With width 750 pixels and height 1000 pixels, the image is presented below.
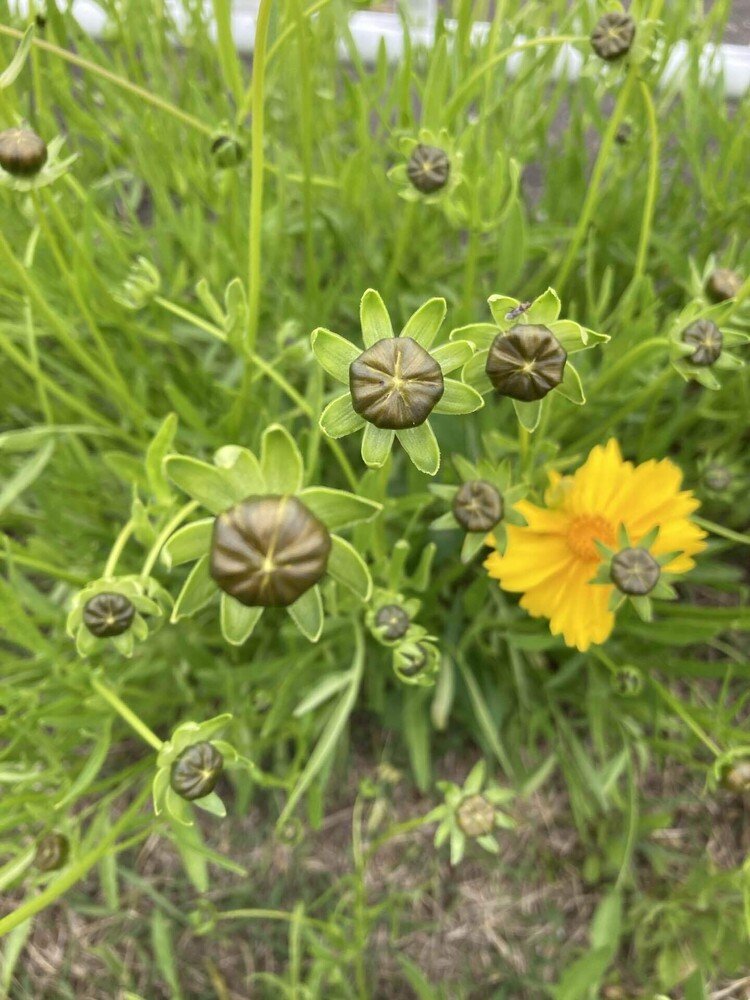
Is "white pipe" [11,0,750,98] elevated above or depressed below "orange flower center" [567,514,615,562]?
above

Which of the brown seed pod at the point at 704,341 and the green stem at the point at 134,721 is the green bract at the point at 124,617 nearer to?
the green stem at the point at 134,721

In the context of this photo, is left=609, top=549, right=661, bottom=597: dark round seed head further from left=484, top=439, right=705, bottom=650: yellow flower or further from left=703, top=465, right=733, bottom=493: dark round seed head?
left=703, top=465, right=733, bottom=493: dark round seed head

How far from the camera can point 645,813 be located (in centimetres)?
98

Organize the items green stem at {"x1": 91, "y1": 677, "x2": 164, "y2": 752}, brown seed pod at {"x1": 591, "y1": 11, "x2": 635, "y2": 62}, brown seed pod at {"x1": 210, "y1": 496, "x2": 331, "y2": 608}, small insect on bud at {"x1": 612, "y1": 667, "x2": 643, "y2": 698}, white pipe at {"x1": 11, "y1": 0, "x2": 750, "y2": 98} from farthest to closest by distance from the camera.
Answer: white pipe at {"x1": 11, "y1": 0, "x2": 750, "y2": 98}, small insect on bud at {"x1": 612, "y1": 667, "x2": 643, "y2": 698}, brown seed pod at {"x1": 591, "y1": 11, "x2": 635, "y2": 62}, green stem at {"x1": 91, "y1": 677, "x2": 164, "y2": 752}, brown seed pod at {"x1": 210, "y1": 496, "x2": 331, "y2": 608}

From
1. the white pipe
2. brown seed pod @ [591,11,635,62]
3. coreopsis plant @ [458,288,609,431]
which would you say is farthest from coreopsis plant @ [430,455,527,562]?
the white pipe

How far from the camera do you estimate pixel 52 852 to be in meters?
0.64

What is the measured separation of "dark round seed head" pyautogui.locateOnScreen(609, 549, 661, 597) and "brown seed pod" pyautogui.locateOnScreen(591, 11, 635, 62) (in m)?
0.39

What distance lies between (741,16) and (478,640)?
4.24 feet

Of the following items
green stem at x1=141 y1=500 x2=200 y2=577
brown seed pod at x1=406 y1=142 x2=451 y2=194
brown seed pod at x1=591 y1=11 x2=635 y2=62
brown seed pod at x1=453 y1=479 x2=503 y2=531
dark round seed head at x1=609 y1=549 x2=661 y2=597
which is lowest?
dark round seed head at x1=609 y1=549 x2=661 y2=597

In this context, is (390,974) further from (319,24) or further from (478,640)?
(319,24)

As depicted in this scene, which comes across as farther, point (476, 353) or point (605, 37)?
point (605, 37)

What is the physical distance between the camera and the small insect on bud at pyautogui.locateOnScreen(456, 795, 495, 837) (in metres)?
0.71

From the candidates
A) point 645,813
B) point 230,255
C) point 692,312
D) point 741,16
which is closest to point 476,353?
point 692,312

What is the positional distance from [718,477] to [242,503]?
596 millimetres
